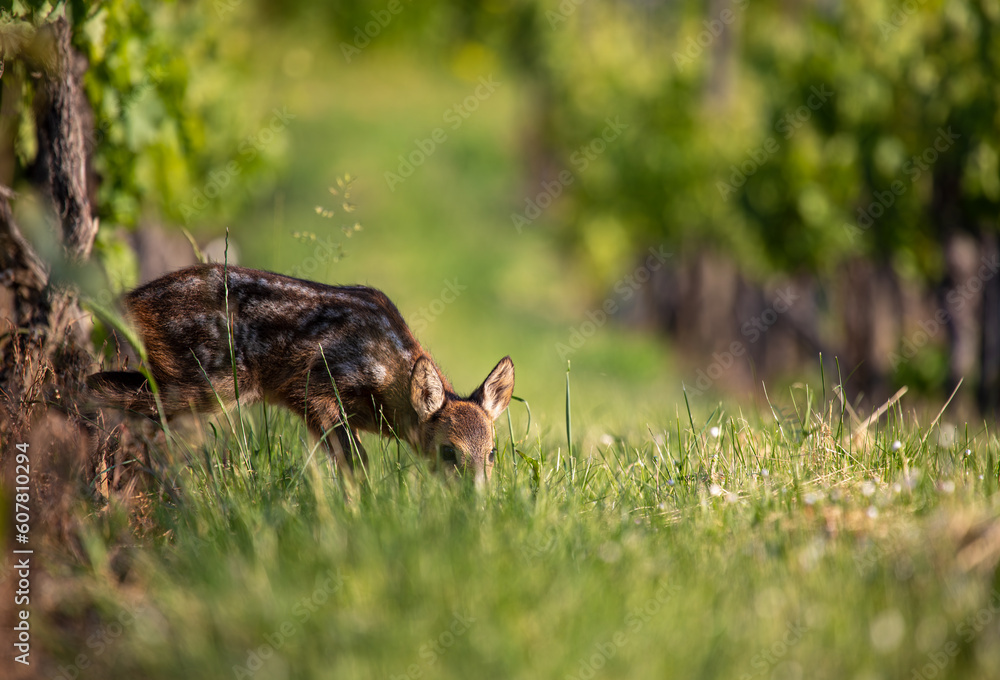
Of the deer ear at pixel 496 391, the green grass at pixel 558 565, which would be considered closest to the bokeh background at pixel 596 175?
the deer ear at pixel 496 391

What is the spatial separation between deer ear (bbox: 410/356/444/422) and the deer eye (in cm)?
23

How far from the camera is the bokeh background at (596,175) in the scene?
8102mm

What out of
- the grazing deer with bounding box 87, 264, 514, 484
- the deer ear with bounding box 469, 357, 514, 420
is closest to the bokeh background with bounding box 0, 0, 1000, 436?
the grazing deer with bounding box 87, 264, 514, 484

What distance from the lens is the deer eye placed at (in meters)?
4.84

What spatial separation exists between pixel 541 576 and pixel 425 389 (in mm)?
1944

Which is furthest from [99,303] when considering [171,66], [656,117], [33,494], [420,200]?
[420,200]

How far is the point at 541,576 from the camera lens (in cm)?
313

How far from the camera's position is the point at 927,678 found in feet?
9.11

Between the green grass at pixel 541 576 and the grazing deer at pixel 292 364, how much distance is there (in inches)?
28.1

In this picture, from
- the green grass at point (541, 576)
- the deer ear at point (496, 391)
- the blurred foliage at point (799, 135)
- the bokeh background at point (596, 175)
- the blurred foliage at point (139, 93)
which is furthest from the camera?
the blurred foliage at point (799, 135)

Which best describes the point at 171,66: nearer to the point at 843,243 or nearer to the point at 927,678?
the point at 927,678

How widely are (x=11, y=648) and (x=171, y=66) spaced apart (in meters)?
4.86

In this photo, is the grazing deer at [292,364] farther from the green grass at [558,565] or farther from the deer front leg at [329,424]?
the green grass at [558,565]

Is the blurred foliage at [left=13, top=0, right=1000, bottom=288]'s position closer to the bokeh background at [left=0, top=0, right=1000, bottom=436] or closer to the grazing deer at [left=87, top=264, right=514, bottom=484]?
the bokeh background at [left=0, top=0, right=1000, bottom=436]
